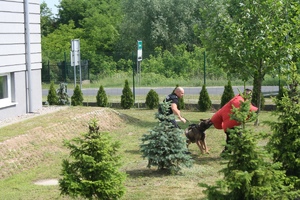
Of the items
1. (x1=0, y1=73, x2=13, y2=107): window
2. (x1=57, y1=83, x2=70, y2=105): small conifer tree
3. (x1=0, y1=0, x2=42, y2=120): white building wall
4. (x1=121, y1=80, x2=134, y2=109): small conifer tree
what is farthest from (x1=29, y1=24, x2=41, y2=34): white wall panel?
(x1=121, y1=80, x2=134, y2=109): small conifer tree

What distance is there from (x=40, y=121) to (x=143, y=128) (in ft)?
12.6

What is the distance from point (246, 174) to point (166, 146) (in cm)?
479

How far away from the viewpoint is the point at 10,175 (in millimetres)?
12438

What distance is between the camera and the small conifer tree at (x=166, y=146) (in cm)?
1148

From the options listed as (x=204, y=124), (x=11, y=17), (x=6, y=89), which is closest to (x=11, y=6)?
(x=11, y=17)

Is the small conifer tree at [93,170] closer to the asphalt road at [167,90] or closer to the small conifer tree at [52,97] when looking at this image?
the small conifer tree at [52,97]

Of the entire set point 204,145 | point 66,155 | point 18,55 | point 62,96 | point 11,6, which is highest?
point 11,6

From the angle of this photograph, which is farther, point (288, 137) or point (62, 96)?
point (62, 96)

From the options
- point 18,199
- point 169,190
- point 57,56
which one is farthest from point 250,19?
point 57,56

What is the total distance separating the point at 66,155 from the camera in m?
14.4

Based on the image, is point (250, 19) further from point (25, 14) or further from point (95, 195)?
point (95, 195)

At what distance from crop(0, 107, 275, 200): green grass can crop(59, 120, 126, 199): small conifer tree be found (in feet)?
4.16

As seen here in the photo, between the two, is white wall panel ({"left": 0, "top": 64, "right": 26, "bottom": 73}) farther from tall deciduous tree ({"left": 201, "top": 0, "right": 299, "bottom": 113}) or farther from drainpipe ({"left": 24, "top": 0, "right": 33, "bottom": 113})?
tall deciduous tree ({"left": 201, "top": 0, "right": 299, "bottom": 113})

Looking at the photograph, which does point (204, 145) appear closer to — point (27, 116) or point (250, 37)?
point (250, 37)
